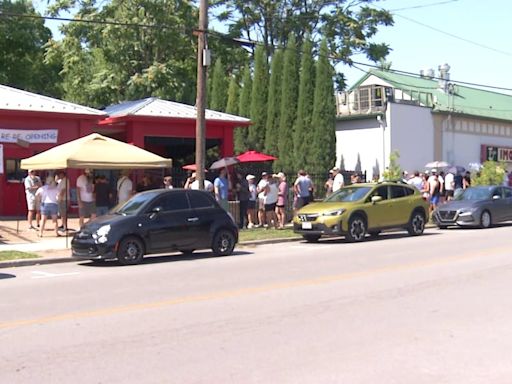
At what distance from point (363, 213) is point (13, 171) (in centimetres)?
1265

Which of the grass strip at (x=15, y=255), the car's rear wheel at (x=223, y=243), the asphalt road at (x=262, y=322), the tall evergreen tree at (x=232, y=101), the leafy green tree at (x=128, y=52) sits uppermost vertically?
the leafy green tree at (x=128, y=52)

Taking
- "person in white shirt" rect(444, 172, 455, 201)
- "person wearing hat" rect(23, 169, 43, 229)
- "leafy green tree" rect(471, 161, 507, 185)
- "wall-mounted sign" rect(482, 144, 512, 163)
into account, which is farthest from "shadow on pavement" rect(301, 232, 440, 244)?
"wall-mounted sign" rect(482, 144, 512, 163)

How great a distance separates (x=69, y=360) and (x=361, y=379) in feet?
8.77

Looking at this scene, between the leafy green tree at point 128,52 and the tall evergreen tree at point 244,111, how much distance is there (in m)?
3.02

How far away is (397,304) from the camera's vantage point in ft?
29.9

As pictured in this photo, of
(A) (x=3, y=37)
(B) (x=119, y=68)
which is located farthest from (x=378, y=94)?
(A) (x=3, y=37)

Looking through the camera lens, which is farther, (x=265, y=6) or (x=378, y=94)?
(x=265, y=6)

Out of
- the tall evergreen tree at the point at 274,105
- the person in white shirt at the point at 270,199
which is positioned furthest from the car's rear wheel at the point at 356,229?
the tall evergreen tree at the point at 274,105

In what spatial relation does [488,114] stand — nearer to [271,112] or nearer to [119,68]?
[271,112]

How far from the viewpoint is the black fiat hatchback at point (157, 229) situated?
1369cm

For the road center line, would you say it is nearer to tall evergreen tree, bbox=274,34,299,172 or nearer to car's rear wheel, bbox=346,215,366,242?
car's rear wheel, bbox=346,215,366,242

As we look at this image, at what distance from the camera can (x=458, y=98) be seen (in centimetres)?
4294

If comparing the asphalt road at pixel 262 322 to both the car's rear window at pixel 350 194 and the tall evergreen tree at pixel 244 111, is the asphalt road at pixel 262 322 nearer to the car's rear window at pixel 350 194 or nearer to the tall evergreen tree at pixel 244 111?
the car's rear window at pixel 350 194

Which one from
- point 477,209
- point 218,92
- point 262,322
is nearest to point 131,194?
point 477,209
